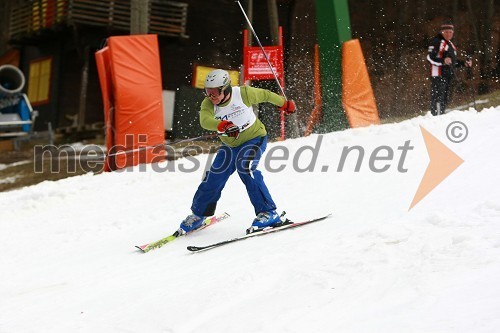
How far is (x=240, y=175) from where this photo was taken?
252 inches

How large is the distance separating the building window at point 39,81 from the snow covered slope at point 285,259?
583 inches

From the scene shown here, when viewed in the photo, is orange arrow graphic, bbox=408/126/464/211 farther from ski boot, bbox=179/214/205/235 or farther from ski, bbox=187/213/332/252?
ski boot, bbox=179/214/205/235

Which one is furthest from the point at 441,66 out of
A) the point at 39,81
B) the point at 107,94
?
the point at 39,81

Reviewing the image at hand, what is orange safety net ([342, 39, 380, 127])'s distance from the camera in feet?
41.2

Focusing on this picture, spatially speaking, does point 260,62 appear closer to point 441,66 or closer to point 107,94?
point 107,94

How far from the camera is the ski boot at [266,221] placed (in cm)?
634

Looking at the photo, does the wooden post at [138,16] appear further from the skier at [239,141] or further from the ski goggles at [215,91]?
the ski goggles at [215,91]

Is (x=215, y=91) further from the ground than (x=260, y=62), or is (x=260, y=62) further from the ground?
(x=260, y=62)

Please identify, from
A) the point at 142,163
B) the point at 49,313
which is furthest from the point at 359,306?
the point at 142,163

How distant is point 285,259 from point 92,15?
716 inches

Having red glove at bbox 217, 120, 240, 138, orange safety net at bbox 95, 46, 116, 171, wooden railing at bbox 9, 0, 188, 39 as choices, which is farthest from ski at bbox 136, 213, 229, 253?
wooden railing at bbox 9, 0, 188, 39

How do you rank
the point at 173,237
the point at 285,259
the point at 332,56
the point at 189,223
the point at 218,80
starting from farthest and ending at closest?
the point at 332,56
the point at 189,223
the point at 173,237
the point at 218,80
the point at 285,259

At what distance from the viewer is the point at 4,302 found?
4.89 m

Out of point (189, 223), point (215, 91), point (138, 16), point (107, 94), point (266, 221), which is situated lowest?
point (189, 223)
